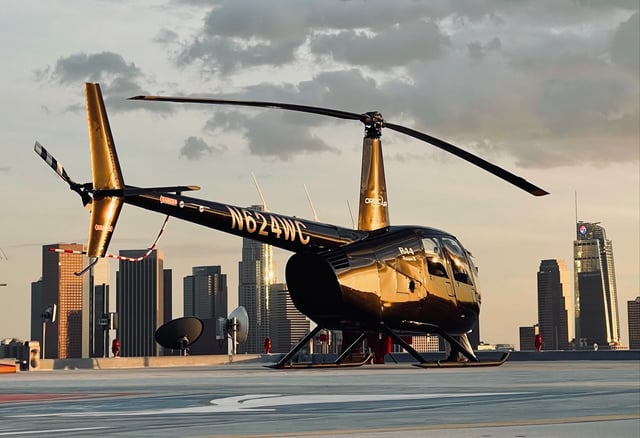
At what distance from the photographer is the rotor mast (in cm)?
3656

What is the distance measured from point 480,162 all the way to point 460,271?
199 inches

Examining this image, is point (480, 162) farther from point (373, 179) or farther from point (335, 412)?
point (335, 412)

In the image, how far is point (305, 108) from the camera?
107 ft

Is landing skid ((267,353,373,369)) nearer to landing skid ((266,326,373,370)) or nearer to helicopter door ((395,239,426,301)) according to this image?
landing skid ((266,326,373,370))

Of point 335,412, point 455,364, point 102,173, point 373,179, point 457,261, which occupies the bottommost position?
point 455,364

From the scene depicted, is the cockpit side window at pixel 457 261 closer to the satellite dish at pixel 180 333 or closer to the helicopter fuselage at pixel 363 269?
the helicopter fuselage at pixel 363 269

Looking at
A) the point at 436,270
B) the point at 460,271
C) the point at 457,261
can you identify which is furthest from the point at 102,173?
the point at 460,271

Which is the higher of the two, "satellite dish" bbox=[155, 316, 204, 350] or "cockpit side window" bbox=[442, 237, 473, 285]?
"cockpit side window" bbox=[442, 237, 473, 285]

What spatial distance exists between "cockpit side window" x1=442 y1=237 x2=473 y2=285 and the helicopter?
4 cm

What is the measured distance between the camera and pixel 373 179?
3719cm

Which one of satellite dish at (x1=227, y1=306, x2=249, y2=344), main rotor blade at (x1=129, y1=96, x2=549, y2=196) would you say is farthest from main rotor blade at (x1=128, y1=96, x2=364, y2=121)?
satellite dish at (x1=227, y1=306, x2=249, y2=344)

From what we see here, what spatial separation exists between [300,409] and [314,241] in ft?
67.4

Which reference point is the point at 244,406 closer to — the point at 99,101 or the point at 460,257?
the point at 99,101

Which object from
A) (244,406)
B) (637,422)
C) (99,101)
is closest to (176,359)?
(99,101)
